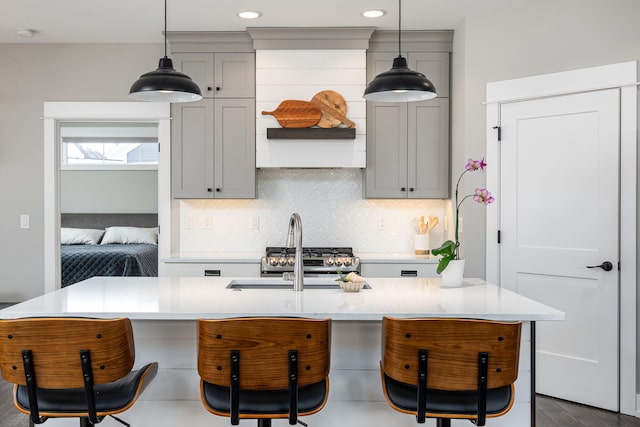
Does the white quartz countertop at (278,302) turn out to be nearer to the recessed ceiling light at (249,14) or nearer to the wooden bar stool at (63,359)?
the wooden bar stool at (63,359)

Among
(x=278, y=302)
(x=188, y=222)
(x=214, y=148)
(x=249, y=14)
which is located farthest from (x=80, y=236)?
(x=278, y=302)

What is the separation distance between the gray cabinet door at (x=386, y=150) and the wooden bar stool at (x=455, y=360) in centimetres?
267

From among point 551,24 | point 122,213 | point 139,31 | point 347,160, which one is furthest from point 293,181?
point 122,213

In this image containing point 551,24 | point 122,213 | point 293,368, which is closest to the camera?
point 293,368

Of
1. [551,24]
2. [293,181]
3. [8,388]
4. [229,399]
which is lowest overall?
[8,388]

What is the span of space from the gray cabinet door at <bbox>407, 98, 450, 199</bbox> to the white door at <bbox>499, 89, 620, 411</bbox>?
0.64m

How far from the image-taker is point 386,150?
459cm

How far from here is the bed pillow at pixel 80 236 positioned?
24.9 ft

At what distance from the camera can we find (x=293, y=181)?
4.94 meters

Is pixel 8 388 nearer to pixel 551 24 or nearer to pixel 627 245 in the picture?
pixel 627 245

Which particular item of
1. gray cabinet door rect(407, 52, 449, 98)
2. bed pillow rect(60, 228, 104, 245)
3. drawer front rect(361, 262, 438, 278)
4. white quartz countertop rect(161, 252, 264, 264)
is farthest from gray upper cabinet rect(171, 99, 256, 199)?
bed pillow rect(60, 228, 104, 245)

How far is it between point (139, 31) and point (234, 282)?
2.51 m

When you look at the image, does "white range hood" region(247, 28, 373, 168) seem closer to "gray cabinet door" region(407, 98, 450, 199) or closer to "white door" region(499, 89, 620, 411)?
"gray cabinet door" region(407, 98, 450, 199)

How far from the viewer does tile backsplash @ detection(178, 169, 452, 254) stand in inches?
194
